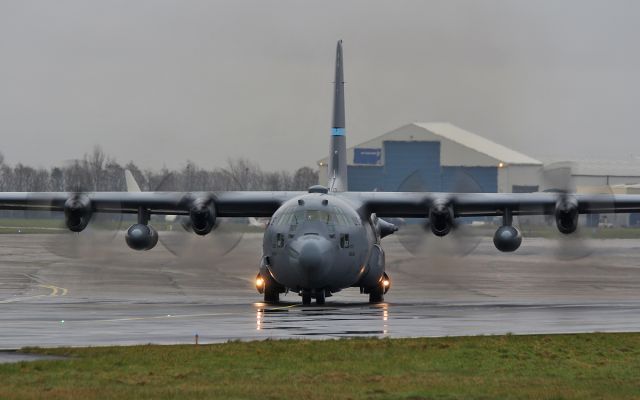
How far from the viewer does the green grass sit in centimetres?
1831

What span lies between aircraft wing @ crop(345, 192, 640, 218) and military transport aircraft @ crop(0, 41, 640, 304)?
0.03m

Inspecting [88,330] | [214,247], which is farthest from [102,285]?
[88,330]

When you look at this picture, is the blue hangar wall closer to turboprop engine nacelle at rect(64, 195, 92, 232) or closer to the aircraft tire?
turboprop engine nacelle at rect(64, 195, 92, 232)

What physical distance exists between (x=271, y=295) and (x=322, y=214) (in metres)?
3.92

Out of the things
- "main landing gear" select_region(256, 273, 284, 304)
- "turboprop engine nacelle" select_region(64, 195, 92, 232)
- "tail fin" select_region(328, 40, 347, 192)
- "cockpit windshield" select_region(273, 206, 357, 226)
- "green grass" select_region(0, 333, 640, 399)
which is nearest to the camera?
"green grass" select_region(0, 333, 640, 399)

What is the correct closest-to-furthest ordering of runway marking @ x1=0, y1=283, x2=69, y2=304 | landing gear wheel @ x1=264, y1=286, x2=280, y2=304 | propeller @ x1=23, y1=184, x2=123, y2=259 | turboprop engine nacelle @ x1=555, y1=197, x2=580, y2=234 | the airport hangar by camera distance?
1. landing gear wheel @ x1=264, y1=286, x2=280, y2=304
2. runway marking @ x1=0, y1=283, x2=69, y2=304
3. turboprop engine nacelle @ x1=555, y1=197, x2=580, y2=234
4. propeller @ x1=23, y1=184, x2=123, y2=259
5. the airport hangar

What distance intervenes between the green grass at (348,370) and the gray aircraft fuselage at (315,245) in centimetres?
1057

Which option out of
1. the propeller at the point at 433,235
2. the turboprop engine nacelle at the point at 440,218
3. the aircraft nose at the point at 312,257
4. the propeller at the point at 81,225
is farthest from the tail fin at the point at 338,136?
the aircraft nose at the point at 312,257

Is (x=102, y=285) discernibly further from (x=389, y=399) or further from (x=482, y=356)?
(x=389, y=399)

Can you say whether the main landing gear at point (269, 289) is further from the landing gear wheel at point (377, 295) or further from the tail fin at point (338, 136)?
the tail fin at point (338, 136)

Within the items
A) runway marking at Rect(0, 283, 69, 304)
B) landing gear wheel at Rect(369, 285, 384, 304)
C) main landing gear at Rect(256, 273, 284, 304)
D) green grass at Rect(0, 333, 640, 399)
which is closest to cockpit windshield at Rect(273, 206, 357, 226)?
main landing gear at Rect(256, 273, 284, 304)

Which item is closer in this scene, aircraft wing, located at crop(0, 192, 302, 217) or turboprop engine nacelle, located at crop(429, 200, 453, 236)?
turboprop engine nacelle, located at crop(429, 200, 453, 236)

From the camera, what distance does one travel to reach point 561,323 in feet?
97.4

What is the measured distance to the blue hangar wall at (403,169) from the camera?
6019 inches
